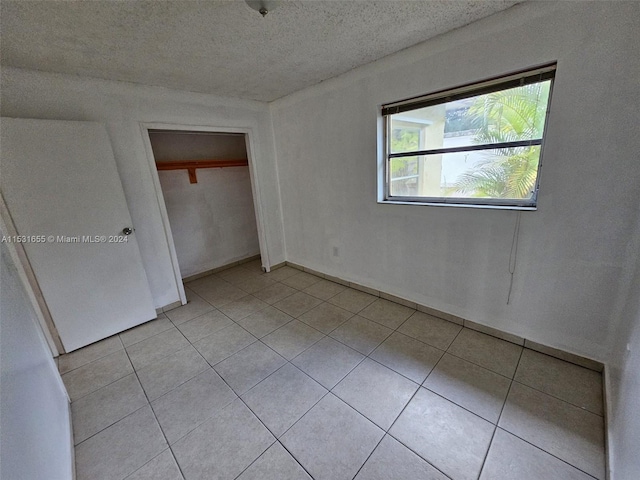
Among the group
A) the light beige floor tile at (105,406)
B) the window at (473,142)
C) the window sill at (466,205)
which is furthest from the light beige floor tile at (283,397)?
the window at (473,142)

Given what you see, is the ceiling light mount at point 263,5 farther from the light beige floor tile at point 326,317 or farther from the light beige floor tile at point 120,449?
the light beige floor tile at point 120,449

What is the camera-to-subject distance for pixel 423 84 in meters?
2.10

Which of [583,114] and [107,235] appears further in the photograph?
[107,235]

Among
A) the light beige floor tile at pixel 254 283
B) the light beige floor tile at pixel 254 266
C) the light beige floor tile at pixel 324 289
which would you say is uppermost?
the light beige floor tile at pixel 254 266

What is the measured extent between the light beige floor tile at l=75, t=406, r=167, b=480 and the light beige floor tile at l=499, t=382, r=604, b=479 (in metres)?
1.99

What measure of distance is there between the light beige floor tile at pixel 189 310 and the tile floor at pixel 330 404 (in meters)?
0.18

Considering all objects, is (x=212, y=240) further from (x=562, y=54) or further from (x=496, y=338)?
(x=562, y=54)

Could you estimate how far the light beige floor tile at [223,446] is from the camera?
1321 mm

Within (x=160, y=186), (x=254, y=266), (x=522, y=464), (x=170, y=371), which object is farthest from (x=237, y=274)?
(x=522, y=464)

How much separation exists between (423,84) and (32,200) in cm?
320

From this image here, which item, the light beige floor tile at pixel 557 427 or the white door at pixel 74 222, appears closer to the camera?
the light beige floor tile at pixel 557 427

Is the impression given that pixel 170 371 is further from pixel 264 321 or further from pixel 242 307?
pixel 242 307

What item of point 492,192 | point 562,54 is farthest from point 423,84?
point 492,192

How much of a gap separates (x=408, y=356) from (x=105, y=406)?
2142 mm
